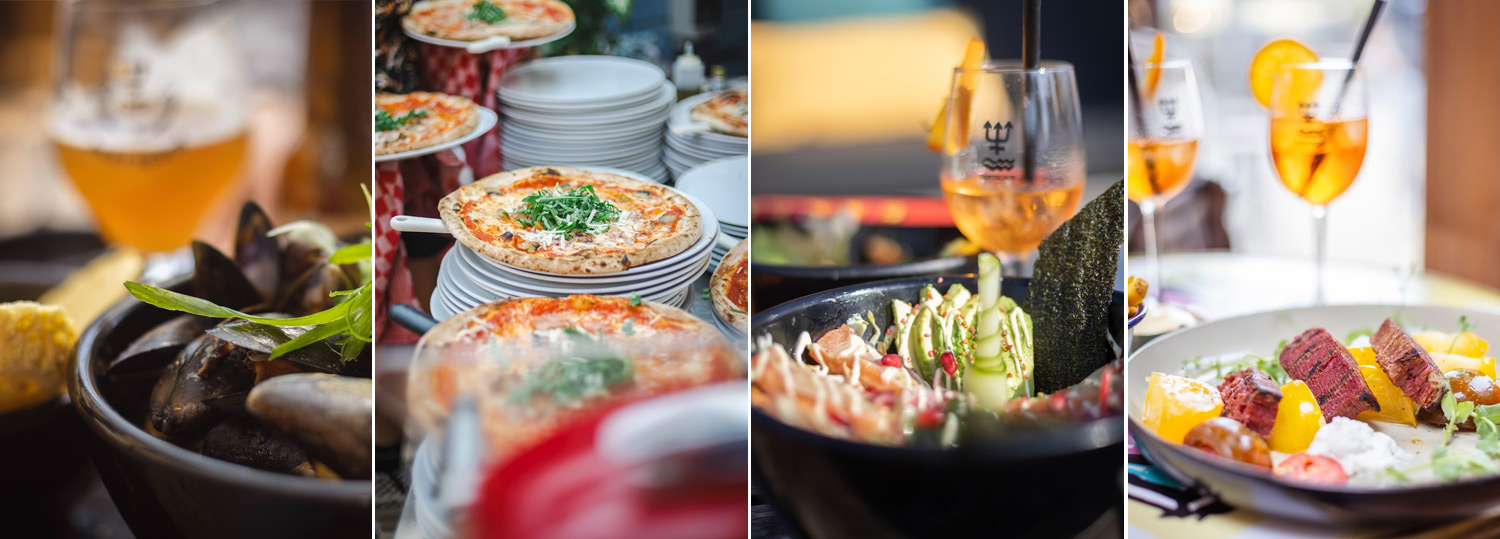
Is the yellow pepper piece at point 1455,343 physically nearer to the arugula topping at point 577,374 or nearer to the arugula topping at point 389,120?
the arugula topping at point 577,374

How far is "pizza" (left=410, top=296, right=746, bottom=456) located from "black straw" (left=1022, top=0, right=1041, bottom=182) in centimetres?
40

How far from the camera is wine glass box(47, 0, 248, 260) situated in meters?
1.27

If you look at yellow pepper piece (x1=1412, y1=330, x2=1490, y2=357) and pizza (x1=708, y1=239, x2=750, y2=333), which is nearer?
pizza (x1=708, y1=239, x2=750, y2=333)

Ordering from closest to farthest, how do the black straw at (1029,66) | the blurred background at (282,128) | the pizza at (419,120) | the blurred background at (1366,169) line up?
1. the black straw at (1029,66)
2. the pizza at (419,120)
3. the blurred background at (1366,169)
4. the blurred background at (282,128)

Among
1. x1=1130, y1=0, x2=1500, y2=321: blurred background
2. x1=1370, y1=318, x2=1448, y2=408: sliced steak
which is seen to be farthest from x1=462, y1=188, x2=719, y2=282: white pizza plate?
x1=1130, y1=0, x2=1500, y2=321: blurred background

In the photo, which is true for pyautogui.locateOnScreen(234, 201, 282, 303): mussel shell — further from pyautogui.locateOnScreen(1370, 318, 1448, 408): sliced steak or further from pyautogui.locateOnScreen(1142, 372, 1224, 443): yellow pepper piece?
pyautogui.locateOnScreen(1370, 318, 1448, 408): sliced steak

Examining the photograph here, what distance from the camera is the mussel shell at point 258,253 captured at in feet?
4.47

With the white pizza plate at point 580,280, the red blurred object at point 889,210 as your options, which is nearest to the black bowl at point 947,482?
the white pizza plate at point 580,280

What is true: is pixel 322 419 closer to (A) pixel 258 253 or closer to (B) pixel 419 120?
(B) pixel 419 120

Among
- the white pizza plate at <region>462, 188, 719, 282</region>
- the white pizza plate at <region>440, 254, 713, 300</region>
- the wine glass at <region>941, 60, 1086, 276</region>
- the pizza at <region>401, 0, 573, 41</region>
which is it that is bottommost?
the white pizza plate at <region>440, 254, 713, 300</region>

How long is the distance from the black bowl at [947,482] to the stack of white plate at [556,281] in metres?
0.19

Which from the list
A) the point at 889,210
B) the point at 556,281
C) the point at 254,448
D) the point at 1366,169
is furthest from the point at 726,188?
the point at 1366,169

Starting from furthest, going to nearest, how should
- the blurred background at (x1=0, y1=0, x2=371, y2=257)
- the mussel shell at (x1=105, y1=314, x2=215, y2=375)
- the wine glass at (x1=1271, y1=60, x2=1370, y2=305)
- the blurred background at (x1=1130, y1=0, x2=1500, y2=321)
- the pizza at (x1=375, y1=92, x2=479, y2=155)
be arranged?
1. the blurred background at (x1=0, y1=0, x2=371, y2=257)
2. the blurred background at (x1=1130, y1=0, x2=1500, y2=321)
3. the wine glass at (x1=1271, y1=60, x2=1370, y2=305)
4. the mussel shell at (x1=105, y1=314, x2=215, y2=375)
5. the pizza at (x1=375, y1=92, x2=479, y2=155)

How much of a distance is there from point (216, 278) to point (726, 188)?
81 cm
